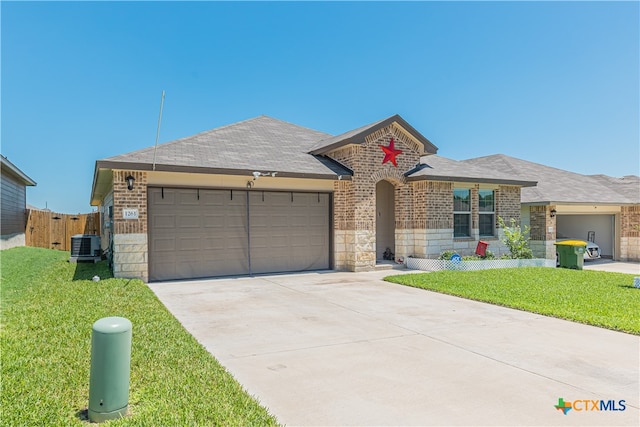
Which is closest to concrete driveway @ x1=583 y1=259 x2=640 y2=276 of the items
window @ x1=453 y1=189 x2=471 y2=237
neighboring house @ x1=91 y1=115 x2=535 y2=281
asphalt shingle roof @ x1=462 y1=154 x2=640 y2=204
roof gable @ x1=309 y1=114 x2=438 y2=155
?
asphalt shingle roof @ x1=462 y1=154 x2=640 y2=204

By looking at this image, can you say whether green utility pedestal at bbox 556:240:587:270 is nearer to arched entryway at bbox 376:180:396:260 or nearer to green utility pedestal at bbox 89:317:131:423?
arched entryway at bbox 376:180:396:260

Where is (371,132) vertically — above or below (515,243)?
above

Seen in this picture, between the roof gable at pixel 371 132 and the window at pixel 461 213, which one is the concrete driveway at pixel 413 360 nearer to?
the roof gable at pixel 371 132

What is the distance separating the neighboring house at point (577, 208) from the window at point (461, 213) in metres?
4.02

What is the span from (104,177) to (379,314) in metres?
9.34

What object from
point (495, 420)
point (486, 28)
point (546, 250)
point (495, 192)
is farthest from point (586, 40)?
point (495, 420)

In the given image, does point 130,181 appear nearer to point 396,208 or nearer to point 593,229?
point 396,208

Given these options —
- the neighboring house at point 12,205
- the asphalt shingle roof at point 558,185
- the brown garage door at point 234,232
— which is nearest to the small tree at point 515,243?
the asphalt shingle roof at point 558,185

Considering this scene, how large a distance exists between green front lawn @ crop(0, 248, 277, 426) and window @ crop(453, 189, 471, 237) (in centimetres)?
1092

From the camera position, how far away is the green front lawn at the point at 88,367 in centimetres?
329

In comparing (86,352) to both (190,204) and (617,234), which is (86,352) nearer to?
(190,204)

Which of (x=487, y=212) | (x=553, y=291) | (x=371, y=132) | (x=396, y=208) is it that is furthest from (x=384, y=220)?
(x=553, y=291)

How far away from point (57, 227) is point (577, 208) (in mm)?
27272

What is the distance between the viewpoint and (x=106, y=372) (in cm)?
325
